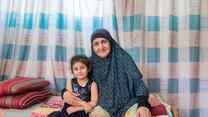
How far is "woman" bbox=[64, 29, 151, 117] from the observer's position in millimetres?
2221

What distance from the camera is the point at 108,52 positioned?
2.31m

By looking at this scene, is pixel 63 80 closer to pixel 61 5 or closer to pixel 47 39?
pixel 47 39

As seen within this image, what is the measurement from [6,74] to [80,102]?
94 cm

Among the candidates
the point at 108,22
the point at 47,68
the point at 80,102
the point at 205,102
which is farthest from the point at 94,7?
the point at 205,102

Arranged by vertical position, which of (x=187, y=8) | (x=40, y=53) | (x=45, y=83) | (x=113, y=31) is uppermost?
(x=187, y=8)

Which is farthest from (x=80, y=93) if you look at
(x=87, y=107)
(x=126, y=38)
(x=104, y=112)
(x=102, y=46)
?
(x=126, y=38)

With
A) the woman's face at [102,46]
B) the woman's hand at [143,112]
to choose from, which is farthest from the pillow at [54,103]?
the woman's hand at [143,112]

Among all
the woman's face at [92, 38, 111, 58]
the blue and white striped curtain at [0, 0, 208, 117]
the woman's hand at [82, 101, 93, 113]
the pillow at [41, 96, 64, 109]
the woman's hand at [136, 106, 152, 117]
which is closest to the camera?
the woman's hand at [136, 106, 152, 117]

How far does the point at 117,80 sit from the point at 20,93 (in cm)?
75

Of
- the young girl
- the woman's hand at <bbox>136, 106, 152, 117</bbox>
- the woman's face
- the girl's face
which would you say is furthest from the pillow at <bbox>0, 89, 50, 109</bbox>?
the woman's hand at <bbox>136, 106, 152, 117</bbox>

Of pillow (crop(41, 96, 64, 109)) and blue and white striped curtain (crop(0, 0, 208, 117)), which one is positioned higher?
blue and white striped curtain (crop(0, 0, 208, 117))

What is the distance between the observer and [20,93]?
240cm

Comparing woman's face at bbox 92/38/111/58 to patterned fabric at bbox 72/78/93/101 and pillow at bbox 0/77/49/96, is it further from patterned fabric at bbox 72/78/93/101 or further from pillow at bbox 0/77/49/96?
pillow at bbox 0/77/49/96

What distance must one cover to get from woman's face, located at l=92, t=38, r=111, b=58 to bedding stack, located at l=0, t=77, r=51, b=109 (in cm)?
59
